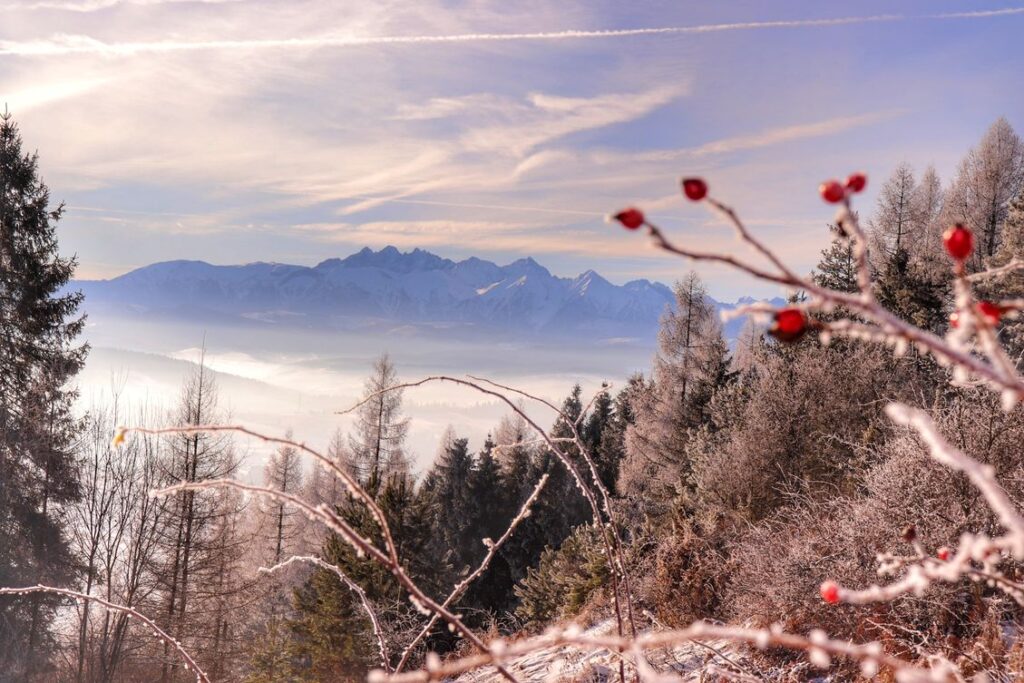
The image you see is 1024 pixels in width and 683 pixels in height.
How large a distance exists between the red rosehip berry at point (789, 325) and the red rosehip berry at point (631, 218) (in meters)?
0.14

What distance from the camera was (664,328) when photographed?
1113 inches

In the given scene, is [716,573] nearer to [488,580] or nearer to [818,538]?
[818,538]

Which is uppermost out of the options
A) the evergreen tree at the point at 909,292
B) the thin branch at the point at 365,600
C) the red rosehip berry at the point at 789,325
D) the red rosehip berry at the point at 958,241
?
the evergreen tree at the point at 909,292

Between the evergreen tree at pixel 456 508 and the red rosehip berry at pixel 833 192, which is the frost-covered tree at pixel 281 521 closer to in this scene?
the evergreen tree at pixel 456 508

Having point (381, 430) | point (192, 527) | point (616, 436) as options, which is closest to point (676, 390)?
point (616, 436)

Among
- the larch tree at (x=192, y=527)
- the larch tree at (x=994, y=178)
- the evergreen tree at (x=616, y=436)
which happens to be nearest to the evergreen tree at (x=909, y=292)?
the evergreen tree at (x=616, y=436)

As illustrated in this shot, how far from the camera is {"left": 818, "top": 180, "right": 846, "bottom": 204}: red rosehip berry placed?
575 mm

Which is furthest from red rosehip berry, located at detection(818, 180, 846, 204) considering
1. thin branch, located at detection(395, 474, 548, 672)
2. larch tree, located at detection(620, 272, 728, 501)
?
→ larch tree, located at detection(620, 272, 728, 501)

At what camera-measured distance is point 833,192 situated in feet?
1.89

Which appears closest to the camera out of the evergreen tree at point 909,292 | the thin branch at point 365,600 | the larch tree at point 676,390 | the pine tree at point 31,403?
the thin branch at point 365,600

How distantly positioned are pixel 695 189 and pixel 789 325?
0.16 metres

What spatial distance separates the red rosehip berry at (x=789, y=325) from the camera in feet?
1.74

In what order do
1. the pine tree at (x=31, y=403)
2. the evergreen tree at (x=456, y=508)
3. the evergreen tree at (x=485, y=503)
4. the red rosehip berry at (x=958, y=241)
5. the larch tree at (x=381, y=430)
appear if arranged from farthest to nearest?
the larch tree at (x=381, y=430) → the evergreen tree at (x=485, y=503) → the evergreen tree at (x=456, y=508) → the pine tree at (x=31, y=403) → the red rosehip berry at (x=958, y=241)

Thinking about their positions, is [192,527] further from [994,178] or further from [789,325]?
[994,178]
